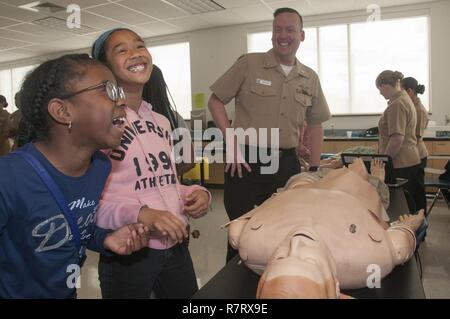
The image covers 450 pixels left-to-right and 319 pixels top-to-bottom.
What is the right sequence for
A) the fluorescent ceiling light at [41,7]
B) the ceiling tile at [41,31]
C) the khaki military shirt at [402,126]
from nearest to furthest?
the khaki military shirt at [402,126] < the fluorescent ceiling light at [41,7] < the ceiling tile at [41,31]

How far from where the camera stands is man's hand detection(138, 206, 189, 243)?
1018mm

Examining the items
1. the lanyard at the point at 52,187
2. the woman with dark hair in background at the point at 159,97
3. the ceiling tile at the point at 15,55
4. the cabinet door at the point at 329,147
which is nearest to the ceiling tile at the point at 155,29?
the ceiling tile at the point at 15,55

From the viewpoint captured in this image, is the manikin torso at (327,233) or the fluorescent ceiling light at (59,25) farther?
the fluorescent ceiling light at (59,25)

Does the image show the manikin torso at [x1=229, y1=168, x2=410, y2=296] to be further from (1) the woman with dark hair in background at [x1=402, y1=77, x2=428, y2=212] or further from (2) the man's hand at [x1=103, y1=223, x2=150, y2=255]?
(1) the woman with dark hair in background at [x1=402, y1=77, x2=428, y2=212]

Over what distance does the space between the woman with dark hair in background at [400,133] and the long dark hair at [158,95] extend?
2267 mm

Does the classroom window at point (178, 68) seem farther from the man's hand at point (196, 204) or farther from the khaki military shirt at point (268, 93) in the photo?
the man's hand at point (196, 204)

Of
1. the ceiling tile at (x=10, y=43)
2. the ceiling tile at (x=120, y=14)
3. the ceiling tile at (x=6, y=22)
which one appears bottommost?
the ceiling tile at (x=6, y=22)

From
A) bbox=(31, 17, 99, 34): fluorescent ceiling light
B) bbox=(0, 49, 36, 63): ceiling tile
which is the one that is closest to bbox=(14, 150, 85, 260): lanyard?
bbox=(31, 17, 99, 34): fluorescent ceiling light

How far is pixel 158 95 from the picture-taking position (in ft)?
4.83

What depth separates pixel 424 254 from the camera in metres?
3.05

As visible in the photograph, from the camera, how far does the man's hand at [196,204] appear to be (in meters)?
1.27

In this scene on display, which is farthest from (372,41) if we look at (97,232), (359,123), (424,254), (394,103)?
(97,232)

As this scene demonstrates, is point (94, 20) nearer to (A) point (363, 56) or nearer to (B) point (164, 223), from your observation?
(A) point (363, 56)

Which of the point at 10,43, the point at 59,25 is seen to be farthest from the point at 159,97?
the point at 10,43
